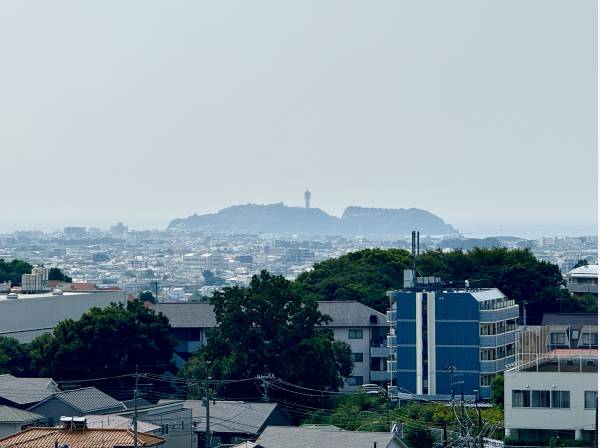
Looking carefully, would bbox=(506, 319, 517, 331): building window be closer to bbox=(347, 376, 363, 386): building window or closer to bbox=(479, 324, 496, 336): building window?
bbox=(479, 324, 496, 336): building window

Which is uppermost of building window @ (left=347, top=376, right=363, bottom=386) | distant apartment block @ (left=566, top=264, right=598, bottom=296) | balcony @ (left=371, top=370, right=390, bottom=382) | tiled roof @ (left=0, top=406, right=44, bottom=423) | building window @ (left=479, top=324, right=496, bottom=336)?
distant apartment block @ (left=566, top=264, right=598, bottom=296)

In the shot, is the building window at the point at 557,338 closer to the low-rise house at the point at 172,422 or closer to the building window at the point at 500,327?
the building window at the point at 500,327

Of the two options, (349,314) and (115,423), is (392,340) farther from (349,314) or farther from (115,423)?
(115,423)

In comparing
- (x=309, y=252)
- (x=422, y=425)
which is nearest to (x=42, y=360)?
(x=422, y=425)

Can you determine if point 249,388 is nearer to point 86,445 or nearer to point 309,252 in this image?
point 86,445

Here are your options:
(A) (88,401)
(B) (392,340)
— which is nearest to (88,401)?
(A) (88,401)

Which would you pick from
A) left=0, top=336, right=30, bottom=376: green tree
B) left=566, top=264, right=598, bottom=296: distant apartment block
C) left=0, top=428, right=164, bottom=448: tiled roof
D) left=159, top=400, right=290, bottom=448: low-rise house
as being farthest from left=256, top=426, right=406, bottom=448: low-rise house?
left=566, top=264, right=598, bottom=296: distant apartment block
